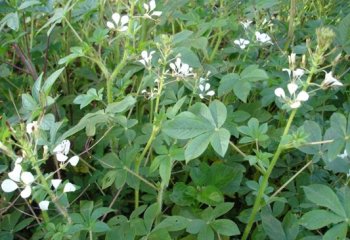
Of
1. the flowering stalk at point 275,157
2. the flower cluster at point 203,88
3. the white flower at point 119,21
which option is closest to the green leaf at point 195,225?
the flowering stalk at point 275,157

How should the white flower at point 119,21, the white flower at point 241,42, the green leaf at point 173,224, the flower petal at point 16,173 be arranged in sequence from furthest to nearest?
the white flower at point 241,42
the white flower at point 119,21
the green leaf at point 173,224
the flower petal at point 16,173

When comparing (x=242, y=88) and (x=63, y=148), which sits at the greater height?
(x=63, y=148)

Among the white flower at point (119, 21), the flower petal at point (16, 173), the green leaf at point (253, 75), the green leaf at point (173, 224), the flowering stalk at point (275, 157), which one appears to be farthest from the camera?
the green leaf at point (253, 75)

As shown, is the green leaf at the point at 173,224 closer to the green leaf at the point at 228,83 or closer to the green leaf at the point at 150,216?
the green leaf at the point at 150,216

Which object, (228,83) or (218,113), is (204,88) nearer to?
(228,83)

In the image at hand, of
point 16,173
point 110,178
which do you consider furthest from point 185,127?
point 16,173

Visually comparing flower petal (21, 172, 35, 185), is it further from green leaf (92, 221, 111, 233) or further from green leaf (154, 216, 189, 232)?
green leaf (154, 216, 189, 232)
